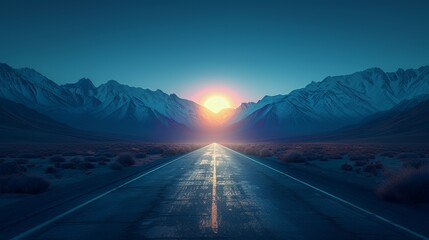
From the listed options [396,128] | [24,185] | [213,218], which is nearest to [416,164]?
[213,218]

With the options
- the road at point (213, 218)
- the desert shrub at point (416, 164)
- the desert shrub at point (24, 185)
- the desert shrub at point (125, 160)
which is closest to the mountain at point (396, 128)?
the desert shrub at point (416, 164)

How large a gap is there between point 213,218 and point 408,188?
6.84 metres

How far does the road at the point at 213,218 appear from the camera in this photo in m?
9.23

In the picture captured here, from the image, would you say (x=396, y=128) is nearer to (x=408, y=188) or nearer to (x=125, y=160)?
(x=125, y=160)

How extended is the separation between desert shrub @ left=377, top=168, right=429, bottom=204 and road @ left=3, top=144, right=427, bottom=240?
1.68 m

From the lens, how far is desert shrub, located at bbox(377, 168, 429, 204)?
1420cm

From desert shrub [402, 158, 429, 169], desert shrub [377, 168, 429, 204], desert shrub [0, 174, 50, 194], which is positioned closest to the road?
desert shrub [377, 168, 429, 204]

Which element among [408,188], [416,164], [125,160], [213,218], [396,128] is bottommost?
[213,218]

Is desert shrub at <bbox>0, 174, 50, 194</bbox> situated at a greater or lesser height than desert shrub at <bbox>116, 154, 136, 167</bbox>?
lesser

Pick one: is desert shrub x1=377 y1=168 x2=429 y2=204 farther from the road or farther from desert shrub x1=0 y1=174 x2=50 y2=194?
desert shrub x1=0 y1=174 x2=50 y2=194

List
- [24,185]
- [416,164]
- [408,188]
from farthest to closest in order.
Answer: [416,164], [24,185], [408,188]

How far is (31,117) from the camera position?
168 meters

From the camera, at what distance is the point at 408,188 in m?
14.4

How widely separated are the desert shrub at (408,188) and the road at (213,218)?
1.68 m
